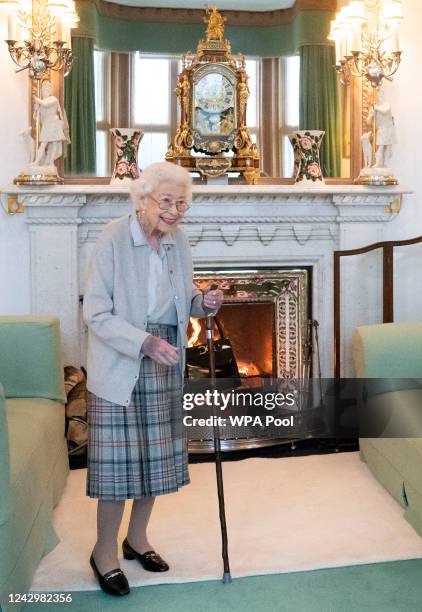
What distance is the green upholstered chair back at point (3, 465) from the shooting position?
7.73 feet

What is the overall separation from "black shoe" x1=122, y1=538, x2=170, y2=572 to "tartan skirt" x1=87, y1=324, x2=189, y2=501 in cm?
31

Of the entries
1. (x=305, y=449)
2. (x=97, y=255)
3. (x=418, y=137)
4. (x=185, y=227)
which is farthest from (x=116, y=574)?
(x=418, y=137)

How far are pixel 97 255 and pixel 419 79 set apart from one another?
276 centimetres

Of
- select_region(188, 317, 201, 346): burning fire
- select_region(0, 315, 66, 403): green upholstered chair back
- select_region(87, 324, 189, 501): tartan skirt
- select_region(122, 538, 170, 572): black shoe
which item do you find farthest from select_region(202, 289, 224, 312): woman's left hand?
select_region(188, 317, 201, 346): burning fire

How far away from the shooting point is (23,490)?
2.69 m

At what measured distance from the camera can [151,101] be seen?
4.50m

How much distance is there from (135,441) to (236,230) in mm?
2087

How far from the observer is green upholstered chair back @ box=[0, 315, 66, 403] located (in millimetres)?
3547

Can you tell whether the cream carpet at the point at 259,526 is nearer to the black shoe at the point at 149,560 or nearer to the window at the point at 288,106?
the black shoe at the point at 149,560

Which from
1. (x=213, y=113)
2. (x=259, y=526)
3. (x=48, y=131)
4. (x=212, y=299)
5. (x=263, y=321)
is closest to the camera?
(x=212, y=299)

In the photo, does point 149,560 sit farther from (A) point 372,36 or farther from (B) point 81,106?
(A) point 372,36

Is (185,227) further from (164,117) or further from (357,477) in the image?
(357,477)

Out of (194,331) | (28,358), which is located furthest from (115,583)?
(194,331)

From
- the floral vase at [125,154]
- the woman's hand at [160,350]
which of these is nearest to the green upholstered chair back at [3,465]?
the woman's hand at [160,350]
